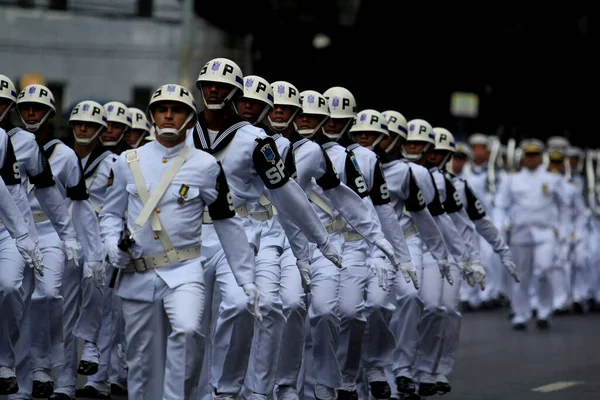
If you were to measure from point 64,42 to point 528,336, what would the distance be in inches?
848

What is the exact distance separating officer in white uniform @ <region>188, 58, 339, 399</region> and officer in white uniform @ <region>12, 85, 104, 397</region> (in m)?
1.47

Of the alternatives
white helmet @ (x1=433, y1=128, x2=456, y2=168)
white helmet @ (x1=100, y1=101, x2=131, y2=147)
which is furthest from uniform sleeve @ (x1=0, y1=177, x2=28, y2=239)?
white helmet @ (x1=433, y1=128, x2=456, y2=168)

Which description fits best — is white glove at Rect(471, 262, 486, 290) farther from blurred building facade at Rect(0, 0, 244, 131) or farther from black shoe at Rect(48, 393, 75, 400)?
blurred building facade at Rect(0, 0, 244, 131)

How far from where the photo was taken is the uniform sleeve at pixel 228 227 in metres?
9.51

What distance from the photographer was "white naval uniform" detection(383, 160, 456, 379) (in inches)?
551

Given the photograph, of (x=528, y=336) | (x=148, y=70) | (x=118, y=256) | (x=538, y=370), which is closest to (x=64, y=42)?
(x=148, y=70)

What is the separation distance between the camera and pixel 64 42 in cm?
3981

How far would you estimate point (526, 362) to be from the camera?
1734 cm

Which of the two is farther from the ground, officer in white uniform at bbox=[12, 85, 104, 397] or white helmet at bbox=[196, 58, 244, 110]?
white helmet at bbox=[196, 58, 244, 110]

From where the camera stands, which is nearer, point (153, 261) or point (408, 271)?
point (153, 261)

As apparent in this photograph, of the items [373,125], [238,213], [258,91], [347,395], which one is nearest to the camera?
[238,213]

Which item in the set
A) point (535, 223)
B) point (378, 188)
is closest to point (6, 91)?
point (378, 188)

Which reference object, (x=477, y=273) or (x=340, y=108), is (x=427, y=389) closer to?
(x=477, y=273)

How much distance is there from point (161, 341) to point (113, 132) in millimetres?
5930
